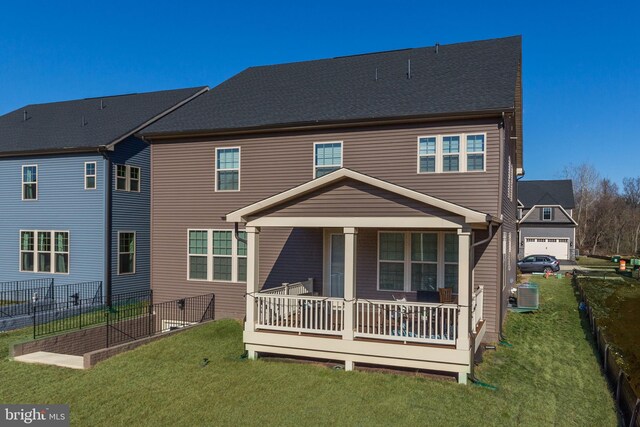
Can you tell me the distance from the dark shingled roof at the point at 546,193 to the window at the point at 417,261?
38020 mm

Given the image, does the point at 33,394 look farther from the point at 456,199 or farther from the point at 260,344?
the point at 456,199

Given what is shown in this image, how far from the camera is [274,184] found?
1347 cm

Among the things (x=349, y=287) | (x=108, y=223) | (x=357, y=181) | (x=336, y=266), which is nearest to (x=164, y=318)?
(x=108, y=223)

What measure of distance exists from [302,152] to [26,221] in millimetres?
12947

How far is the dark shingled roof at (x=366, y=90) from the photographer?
12125 mm

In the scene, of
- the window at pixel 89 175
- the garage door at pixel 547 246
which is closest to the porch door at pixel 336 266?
the window at pixel 89 175

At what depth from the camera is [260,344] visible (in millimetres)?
9969

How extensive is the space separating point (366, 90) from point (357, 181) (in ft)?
18.3

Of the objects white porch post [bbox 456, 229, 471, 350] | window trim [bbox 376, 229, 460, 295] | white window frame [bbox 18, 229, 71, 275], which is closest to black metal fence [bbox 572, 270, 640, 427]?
white porch post [bbox 456, 229, 471, 350]

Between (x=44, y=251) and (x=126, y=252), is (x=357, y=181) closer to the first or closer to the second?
(x=126, y=252)

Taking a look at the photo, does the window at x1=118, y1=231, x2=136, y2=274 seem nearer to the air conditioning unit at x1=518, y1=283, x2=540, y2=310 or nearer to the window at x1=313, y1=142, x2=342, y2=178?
the window at x1=313, y1=142, x2=342, y2=178

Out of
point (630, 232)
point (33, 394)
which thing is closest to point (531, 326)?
point (33, 394)

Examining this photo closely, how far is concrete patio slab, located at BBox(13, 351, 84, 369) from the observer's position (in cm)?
991

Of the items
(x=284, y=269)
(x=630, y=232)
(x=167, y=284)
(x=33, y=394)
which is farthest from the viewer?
(x=630, y=232)
